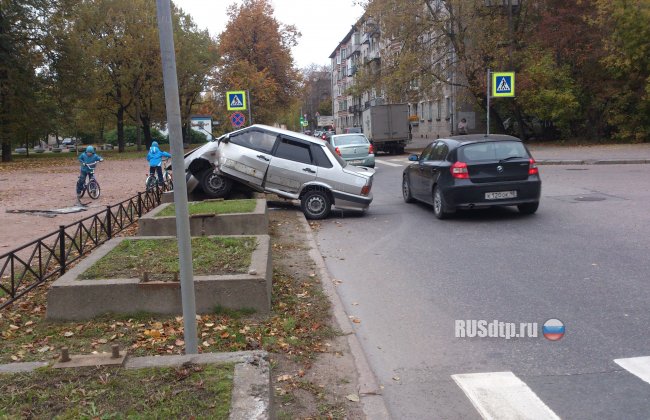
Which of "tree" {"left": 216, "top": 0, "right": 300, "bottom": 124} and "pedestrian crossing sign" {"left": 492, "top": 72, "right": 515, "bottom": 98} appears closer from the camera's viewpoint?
"pedestrian crossing sign" {"left": 492, "top": 72, "right": 515, "bottom": 98}

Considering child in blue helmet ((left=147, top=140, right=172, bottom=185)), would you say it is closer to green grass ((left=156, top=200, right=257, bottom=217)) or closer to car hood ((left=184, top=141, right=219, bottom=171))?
car hood ((left=184, top=141, right=219, bottom=171))

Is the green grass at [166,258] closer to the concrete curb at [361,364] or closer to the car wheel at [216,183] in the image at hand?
the concrete curb at [361,364]

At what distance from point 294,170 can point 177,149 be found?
28.8ft

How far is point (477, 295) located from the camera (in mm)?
6684

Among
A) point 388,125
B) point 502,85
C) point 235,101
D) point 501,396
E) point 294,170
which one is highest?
point 502,85

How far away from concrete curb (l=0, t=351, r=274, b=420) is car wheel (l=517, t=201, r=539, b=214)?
9184mm

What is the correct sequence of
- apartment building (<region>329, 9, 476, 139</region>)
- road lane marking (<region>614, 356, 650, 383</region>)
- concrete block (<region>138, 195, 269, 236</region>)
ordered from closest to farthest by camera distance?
road lane marking (<region>614, 356, 650, 383</region>)
concrete block (<region>138, 195, 269, 236</region>)
apartment building (<region>329, 9, 476, 139</region>)

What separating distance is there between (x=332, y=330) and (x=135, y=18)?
50.2 meters

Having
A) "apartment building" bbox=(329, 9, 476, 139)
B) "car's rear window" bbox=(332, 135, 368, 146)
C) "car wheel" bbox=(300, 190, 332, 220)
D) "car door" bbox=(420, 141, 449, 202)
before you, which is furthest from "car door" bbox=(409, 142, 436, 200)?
"apartment building" bbox=(329, 9, 476, 139)

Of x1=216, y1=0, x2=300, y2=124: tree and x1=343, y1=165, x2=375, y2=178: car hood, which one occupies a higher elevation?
x1=216, y1=0, x2=300, y2=124: tree

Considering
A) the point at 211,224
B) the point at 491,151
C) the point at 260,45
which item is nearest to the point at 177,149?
the point at 211,224

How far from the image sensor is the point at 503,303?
6.34 metres

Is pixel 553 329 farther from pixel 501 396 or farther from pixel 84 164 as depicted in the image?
pixel 84 164

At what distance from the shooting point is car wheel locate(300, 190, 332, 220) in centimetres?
1295
